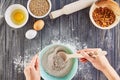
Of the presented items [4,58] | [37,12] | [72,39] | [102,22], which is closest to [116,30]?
[102,22]

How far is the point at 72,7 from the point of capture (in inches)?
71.2

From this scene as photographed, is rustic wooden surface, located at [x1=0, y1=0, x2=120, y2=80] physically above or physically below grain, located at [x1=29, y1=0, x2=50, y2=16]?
below

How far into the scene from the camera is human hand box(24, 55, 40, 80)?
179 centimetres

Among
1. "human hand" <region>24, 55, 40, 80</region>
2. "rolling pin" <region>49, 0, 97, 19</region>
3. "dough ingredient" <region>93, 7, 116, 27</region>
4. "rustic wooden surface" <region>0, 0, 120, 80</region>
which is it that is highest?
"rolling pin" <region>49, 0, 97, 19</region>

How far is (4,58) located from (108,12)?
Answer: 45 centimetres

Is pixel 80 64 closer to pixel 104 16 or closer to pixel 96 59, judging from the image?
pixel 96 59

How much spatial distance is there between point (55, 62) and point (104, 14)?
27cm

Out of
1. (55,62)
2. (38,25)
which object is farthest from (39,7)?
(55,62)

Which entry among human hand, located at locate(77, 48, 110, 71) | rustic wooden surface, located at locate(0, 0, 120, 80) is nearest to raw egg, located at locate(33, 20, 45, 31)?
rustic wooden surface, located at locate(0, 0, 120, 80)

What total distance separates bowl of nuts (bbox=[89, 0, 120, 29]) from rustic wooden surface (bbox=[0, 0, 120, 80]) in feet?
0.07

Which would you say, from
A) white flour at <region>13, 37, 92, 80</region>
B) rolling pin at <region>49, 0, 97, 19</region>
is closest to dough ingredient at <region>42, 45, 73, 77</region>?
white flour at <region>13, 37, 92, 80</region>

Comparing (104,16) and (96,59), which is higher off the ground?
(104,16)

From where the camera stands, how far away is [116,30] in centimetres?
182

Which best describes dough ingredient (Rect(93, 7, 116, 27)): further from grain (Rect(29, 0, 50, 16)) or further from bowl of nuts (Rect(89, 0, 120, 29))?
grain (Rect(29, 0, 50, 16))
